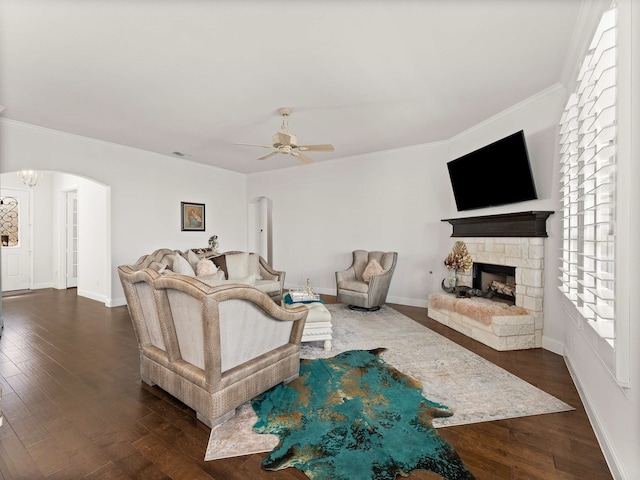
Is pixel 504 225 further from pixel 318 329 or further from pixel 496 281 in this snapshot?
pixel 318 329

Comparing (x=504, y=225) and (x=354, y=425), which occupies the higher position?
(x=504, y=225)

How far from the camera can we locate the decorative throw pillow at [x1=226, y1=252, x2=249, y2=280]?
5324mm

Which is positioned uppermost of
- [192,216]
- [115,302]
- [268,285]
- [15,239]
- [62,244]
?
[192,216]

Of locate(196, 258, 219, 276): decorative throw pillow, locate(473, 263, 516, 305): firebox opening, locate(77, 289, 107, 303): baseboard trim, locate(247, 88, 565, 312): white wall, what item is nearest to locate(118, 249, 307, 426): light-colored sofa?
locate(196, 258, 219, 276): decorative throw pillow

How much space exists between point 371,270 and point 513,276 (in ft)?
6.95

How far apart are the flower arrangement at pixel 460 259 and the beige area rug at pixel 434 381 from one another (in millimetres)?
1067

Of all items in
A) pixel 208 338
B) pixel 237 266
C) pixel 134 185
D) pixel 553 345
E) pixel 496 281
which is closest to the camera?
pixel 208 338

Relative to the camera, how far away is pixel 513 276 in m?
4.05

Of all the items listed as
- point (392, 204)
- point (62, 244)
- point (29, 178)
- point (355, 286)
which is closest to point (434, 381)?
point (355, 286)

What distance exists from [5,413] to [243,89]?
3.51m

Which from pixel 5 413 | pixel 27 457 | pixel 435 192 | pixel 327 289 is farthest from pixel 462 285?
pixel 5 413

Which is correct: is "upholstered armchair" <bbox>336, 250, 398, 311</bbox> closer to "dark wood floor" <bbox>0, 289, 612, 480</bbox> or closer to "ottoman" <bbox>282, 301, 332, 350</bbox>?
"ottoman" <bbox>282, 301, 332, 350</bbox>

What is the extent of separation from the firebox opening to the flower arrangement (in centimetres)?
20

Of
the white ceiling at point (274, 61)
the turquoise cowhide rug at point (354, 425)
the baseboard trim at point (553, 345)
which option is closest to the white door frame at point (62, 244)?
the white ceiling at point (274, 61)
